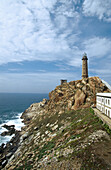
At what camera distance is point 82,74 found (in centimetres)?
5316

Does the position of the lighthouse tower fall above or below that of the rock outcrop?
above

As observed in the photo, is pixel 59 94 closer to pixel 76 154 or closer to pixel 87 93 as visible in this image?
pixel 87 93

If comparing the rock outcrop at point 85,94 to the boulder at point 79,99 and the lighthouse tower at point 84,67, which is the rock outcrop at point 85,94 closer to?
the boulder at point 79,99

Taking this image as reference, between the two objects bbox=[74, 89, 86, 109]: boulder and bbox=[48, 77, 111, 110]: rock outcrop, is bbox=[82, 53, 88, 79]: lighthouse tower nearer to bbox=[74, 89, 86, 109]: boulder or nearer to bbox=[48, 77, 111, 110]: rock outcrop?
bbox=[48, 77, 111, 110]: rock outcrop

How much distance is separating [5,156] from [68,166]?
26.4 m

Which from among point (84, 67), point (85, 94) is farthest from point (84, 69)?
point (85, 94)

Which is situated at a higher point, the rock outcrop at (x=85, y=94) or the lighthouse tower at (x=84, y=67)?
the lighthouse tower at (x=84, y=67)

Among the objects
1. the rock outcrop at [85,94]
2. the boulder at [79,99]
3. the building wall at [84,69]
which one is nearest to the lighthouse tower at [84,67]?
the building wall at [84,69]

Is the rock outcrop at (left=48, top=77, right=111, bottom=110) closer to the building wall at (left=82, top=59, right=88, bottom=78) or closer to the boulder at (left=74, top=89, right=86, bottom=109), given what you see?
the boulder at (left=74, top=89, right=86, bottom=109)

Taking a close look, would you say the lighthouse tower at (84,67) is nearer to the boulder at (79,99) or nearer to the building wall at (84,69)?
the building wall at (84,69)

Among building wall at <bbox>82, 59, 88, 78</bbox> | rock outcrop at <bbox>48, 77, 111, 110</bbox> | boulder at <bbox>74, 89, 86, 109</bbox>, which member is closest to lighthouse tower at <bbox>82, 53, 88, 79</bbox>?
building wall at <bbox>82, 59, 88, 78</bbox>

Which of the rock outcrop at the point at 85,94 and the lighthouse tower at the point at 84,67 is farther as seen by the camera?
the lighthouse tower at the point at 84,67

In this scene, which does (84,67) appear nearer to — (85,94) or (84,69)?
(84,69)

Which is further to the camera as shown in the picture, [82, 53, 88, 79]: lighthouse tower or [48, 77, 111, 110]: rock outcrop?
[82, 53, 88, 79]: lighthouse tower
